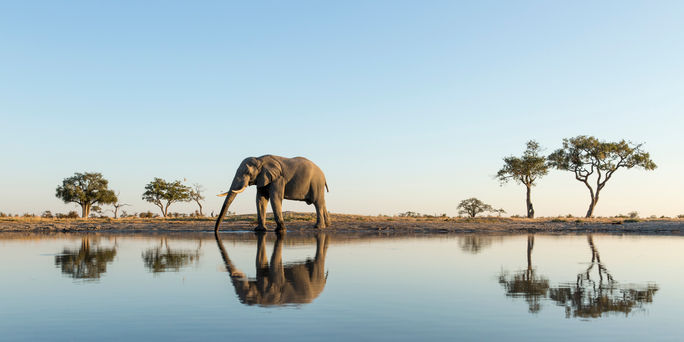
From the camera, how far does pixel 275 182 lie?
98.6ft

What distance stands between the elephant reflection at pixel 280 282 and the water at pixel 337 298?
3cm

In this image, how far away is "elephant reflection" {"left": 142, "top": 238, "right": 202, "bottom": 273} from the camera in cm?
1330

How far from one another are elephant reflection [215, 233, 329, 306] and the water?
33 mm

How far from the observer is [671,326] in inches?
278

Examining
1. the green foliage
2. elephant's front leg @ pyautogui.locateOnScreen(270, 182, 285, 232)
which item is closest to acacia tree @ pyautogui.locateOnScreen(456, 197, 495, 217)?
the green foliage

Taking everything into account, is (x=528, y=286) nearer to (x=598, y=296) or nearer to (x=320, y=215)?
(x=598, y=296)

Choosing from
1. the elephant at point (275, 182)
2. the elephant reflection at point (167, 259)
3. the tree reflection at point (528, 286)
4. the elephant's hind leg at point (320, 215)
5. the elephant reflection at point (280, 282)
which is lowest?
the elephant reflection at point (167, 259)

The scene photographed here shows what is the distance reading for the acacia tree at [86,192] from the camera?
218 ft

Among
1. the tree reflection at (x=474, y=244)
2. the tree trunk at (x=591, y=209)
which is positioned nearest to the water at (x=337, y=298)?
the tree reflection at (x=474, y=244)

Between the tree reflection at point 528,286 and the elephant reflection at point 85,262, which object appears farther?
the elephant reflection at point 85,262

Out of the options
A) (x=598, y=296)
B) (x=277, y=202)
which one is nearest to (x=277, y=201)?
(x=277, y=202)

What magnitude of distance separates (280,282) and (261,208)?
20409 millimetres

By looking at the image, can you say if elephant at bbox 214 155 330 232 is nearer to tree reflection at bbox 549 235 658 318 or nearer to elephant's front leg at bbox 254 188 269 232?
elephant's front leg at bbox 254 188 269 232

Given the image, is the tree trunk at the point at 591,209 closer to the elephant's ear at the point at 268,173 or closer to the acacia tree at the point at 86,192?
the elephant's ear at the point at 268,173
